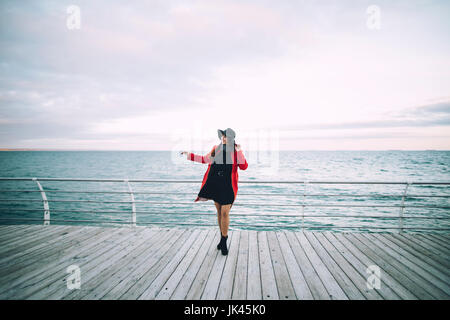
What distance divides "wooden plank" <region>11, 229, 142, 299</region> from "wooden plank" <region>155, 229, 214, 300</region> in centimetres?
98

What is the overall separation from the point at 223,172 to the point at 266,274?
1345mm

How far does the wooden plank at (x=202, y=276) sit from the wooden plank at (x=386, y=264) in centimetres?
202

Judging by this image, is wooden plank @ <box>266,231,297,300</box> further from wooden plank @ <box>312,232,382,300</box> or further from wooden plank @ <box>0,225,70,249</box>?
wooden plank @ <box>0,225,70,249</box>

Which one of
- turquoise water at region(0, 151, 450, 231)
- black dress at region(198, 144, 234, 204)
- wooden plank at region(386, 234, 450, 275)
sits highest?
black dress at region(198, 144, 234, 204)

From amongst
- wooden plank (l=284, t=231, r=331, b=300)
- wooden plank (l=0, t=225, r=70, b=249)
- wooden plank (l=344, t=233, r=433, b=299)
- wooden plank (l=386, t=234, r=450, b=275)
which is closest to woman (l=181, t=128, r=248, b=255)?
wooden plank (l=284, t=231, r=331, b=300)

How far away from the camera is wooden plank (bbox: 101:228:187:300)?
6.49 feet

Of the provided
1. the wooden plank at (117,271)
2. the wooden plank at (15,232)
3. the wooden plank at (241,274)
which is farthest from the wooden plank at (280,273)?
the wooden plank at (15,232)

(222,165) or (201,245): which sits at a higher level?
(222,165)

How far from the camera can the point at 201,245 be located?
3002 mm

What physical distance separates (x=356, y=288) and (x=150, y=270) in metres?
2.33

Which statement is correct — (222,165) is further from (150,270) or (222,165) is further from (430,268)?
(430,268)

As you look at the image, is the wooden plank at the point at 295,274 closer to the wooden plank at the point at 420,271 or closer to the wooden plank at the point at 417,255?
the wooden plank at the point at 420,271
